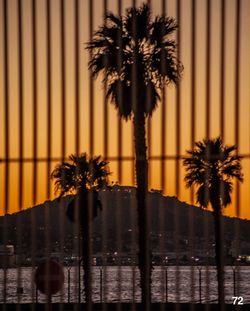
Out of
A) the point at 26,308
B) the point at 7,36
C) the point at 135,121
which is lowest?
the point at 26,308

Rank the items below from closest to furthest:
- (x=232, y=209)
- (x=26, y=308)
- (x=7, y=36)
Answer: (x=7, y=36), (x=232, y=209), (x=26, y=308)

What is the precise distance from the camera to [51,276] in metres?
8.36

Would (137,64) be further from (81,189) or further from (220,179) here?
(81,189)

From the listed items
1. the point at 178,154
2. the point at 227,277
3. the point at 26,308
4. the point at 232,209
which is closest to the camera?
the point at 178,154

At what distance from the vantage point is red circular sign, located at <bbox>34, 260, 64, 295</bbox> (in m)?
8.34

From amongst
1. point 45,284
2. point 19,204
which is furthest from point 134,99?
point 45,284

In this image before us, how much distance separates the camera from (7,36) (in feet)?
26.2

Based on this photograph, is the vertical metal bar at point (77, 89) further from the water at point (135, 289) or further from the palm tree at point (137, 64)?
the water at point (135, 289)

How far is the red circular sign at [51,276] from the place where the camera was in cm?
834

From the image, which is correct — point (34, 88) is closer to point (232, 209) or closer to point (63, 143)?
point (63, 143)

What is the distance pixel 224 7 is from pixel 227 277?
90.6 metres

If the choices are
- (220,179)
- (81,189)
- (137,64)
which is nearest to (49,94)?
(137,64)

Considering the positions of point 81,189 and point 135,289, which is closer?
point 135,289

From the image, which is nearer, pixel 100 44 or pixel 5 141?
pixel 5 141
